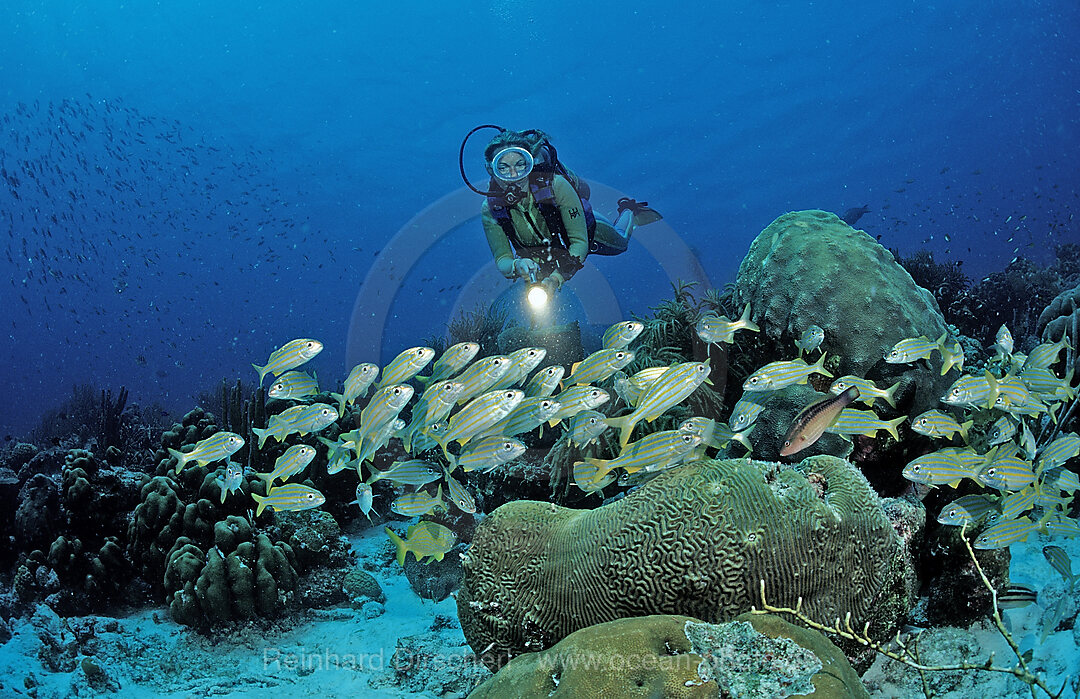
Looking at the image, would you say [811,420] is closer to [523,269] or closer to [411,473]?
[411,473]

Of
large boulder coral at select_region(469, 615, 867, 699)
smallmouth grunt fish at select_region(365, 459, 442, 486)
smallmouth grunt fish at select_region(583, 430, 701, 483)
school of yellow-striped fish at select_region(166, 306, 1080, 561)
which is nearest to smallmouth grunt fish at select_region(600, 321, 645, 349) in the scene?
school of yellow-striped fish at select_region(166, 306, 1080, 561)

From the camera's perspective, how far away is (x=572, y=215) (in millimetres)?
7984

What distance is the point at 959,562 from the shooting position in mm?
3701

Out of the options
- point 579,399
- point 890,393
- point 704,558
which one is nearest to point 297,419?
point 579,399

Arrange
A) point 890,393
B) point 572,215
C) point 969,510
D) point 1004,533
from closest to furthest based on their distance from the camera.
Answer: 1. point 1004,533
2. point 969,510
3. point 890,393
4. point 572,215

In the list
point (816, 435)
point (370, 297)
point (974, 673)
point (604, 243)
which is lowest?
point (974, 673)

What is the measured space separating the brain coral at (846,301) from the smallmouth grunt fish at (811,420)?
217 centimetres

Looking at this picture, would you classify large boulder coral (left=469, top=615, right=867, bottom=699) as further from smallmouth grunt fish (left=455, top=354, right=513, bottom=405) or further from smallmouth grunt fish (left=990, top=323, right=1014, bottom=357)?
smallmouth grunt fish (left=990, top=323, right=1014, bottom=357)

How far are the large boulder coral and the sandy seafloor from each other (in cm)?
159

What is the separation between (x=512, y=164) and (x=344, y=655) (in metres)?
6.20

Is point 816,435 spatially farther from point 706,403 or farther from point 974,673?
point 706,403

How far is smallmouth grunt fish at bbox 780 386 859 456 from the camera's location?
11.3ft

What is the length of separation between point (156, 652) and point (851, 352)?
7117mm

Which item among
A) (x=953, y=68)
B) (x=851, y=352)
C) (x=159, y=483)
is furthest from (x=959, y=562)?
(x=953, y=68)
